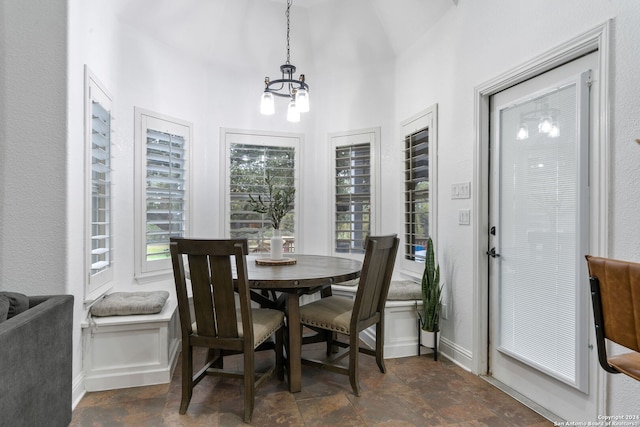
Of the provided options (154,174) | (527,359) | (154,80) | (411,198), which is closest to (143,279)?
(154,174)

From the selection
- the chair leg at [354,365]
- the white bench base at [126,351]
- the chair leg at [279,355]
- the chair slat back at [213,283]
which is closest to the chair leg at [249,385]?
the chair slat back at [213,283]

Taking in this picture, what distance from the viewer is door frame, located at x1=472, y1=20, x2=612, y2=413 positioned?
180 cm

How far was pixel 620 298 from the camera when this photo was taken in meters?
1.18

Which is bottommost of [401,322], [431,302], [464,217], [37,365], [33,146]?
[401,322]

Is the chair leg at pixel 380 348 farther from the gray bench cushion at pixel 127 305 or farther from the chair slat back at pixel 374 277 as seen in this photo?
the gray bench cushion at pixel 127 305

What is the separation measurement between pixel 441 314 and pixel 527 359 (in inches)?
34.0

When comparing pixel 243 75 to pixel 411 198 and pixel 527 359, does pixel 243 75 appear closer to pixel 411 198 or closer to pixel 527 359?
pixel 411 198

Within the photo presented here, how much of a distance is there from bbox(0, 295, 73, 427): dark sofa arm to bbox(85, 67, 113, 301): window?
918 mm

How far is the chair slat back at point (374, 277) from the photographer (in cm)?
231

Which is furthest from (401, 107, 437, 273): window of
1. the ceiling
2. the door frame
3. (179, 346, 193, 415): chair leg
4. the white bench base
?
the white bench base

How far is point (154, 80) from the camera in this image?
3.43 metres

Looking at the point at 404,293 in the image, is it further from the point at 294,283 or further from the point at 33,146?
the point at 33,146

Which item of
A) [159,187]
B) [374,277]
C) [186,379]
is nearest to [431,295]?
[374,277]

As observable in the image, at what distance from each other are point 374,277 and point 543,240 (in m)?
1.05
